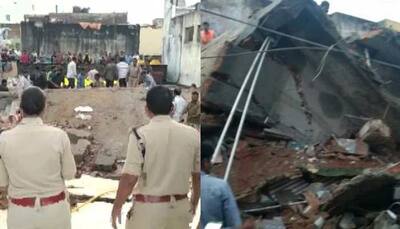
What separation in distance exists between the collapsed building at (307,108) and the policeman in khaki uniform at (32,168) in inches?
49.9

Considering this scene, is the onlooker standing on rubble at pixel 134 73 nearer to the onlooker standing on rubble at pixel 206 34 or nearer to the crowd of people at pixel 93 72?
the crowd of people at pixel 93 72

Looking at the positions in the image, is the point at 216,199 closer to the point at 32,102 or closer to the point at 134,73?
the point at 32,102

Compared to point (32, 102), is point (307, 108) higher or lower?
higher

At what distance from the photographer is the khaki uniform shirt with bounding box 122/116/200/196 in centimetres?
205

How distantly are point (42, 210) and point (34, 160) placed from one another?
0.23 meters

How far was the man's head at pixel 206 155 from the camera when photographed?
157cm

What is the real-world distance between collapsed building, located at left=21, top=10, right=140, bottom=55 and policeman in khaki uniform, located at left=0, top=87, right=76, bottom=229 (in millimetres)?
10768

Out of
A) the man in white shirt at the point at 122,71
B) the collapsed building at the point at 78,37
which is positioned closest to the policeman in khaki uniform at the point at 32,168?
the man in white shirt at the point at 122,71

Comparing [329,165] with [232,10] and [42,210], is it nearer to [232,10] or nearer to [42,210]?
[232,10]

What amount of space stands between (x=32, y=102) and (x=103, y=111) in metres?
6.49

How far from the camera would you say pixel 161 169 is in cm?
208

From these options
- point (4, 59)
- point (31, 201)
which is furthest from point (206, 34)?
point (4, 59)

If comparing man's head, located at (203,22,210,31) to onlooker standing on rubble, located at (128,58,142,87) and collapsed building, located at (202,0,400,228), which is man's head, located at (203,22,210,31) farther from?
onlooker standing on rubble, located at (128,58,142,87)

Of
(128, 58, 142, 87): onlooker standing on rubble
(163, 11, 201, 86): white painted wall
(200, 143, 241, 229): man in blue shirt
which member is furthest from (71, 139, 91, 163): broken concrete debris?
(200, 143, 241, 229): man in blue shirt
